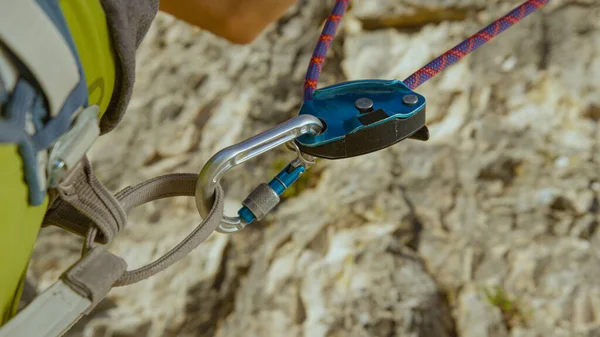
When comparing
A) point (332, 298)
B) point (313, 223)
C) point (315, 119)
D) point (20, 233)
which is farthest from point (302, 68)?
point (20, 233)

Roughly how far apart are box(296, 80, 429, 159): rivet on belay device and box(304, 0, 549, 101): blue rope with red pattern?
35 millimetres

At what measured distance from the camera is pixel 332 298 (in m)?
1.16

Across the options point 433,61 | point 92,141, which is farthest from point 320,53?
point 92,141

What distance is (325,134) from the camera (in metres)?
0.70

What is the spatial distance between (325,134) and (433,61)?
0.75 ft

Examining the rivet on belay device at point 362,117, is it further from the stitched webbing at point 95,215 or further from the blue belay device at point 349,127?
the stitched webbing at point 95,215

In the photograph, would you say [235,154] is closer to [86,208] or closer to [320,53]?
[86,208]

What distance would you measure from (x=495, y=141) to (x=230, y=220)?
2.72 feet

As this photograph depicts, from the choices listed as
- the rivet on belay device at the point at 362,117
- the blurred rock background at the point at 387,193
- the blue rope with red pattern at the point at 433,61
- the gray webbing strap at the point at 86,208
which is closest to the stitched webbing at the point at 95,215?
the gray webbing strap at the point at 86,208

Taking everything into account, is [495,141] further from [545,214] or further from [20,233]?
[20,233]

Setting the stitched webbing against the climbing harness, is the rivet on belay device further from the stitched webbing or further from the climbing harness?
the stitched webbing

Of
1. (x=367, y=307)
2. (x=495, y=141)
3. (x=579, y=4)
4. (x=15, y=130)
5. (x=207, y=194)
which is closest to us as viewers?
(x=15, y=130)

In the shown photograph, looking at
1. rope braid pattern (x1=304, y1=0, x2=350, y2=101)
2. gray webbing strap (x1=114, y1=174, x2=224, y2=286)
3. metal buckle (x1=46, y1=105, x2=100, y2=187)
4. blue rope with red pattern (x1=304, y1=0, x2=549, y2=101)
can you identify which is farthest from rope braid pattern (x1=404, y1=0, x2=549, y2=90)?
metal buckle (x1=46, y1=105, x2=100, y2=187)

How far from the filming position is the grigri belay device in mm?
650
